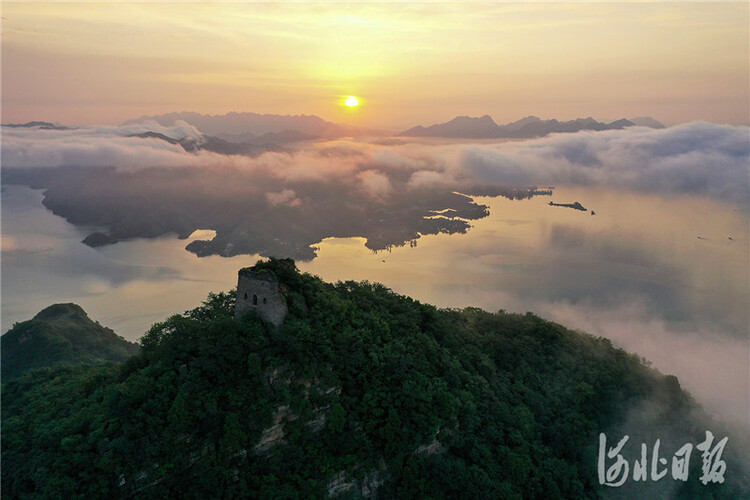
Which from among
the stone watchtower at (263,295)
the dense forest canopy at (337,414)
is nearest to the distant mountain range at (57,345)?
the dense forest canopy at (337,414)

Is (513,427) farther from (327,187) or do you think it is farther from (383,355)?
(327,187)

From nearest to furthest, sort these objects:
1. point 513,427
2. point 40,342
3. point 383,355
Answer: point 383,355, point 513,427, point 40,342

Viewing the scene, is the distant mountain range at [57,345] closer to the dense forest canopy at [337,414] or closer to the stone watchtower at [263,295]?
the dense forest canopy at [337,414]

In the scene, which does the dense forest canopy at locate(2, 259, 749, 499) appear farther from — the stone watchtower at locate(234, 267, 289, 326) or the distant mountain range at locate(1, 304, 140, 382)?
the distant mountain range at locate(1, 304, 140, 382)

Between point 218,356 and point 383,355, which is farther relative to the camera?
point 383,355

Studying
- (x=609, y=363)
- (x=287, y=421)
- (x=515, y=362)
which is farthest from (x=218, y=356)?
(x=609, y=363)

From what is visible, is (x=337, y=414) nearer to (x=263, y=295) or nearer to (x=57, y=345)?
(x=263, y=295)

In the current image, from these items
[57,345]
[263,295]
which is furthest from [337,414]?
[57,345]
